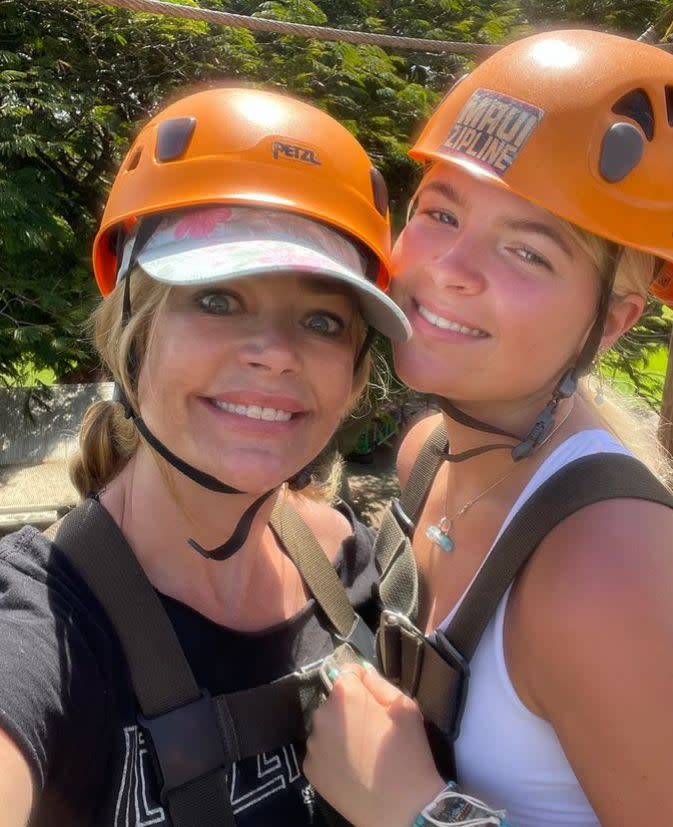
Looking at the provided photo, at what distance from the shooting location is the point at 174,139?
1.71 meters

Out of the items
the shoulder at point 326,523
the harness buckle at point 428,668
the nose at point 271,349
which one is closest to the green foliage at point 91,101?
the shoulder at point 326,523

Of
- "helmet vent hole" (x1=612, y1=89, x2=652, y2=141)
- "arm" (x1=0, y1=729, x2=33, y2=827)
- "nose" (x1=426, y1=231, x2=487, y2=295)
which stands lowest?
"arm" (x1=0, y1=729, x2=33, y2=827)

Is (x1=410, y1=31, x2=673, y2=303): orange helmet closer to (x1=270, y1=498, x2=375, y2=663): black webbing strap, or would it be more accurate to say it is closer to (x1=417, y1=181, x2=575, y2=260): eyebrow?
(x1=417, y1=181, x2=575, y2=260): eyebrow

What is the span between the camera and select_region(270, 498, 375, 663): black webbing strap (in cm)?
188

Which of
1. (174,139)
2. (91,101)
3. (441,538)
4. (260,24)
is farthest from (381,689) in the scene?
(91,101)

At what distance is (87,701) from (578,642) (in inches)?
34.8

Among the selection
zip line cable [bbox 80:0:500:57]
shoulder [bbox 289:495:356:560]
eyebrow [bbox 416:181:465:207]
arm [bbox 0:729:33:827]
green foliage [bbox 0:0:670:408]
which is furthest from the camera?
green foliage [bbox 0:0:670:408]

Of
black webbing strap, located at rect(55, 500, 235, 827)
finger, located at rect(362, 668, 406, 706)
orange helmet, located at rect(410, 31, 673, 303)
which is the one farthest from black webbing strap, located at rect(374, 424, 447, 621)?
orange helmet, located at rect(410, 31, 673, 303)

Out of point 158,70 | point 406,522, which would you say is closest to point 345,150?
point 406,522

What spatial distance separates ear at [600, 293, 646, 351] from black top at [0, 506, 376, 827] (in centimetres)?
111

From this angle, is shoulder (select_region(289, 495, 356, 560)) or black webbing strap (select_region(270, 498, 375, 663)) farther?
shoulder (select_region(289, 495, 356, 560))

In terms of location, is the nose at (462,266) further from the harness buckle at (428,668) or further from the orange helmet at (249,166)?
the harness buckle at (428,668)

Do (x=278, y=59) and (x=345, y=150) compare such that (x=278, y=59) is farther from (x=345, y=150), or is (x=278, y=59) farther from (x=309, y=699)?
(x=309, y=699)

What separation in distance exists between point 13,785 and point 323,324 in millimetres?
1055
